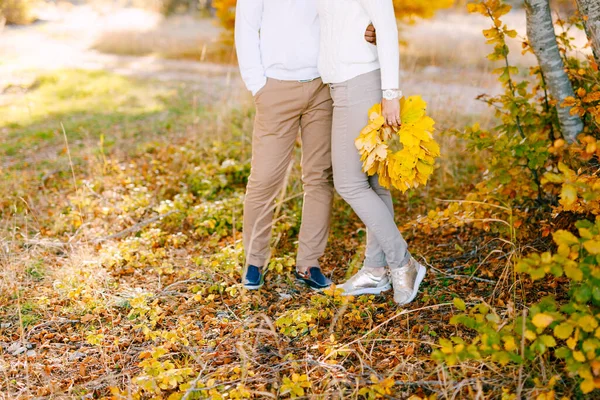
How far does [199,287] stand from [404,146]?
4.61ft

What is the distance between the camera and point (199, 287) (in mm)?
3148

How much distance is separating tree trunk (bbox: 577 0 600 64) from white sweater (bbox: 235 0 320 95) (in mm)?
1267

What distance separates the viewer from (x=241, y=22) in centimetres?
286

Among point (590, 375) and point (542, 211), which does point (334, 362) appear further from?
point (542, 211)

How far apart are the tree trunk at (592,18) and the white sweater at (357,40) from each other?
2.98 feet

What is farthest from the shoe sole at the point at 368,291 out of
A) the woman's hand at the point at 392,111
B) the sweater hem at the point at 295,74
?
the sweater hem at the point at 295,74

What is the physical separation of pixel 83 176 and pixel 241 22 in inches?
109

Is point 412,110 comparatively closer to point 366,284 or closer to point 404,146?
point 404,146

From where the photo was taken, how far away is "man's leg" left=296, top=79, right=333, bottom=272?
2.92 meters

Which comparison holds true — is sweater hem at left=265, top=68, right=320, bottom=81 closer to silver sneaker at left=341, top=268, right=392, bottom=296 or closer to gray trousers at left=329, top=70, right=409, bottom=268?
gray trousers at left=329, top=70, right=409, bottom=268

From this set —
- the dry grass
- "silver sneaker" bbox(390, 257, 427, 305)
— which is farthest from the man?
the dry grass

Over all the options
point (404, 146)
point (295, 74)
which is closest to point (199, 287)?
point (295, 74)

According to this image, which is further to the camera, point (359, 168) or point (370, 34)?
point (359, 168)

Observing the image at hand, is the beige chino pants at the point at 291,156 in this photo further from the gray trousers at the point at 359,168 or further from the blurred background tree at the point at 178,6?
the blurred background tree at the point at 178,6
